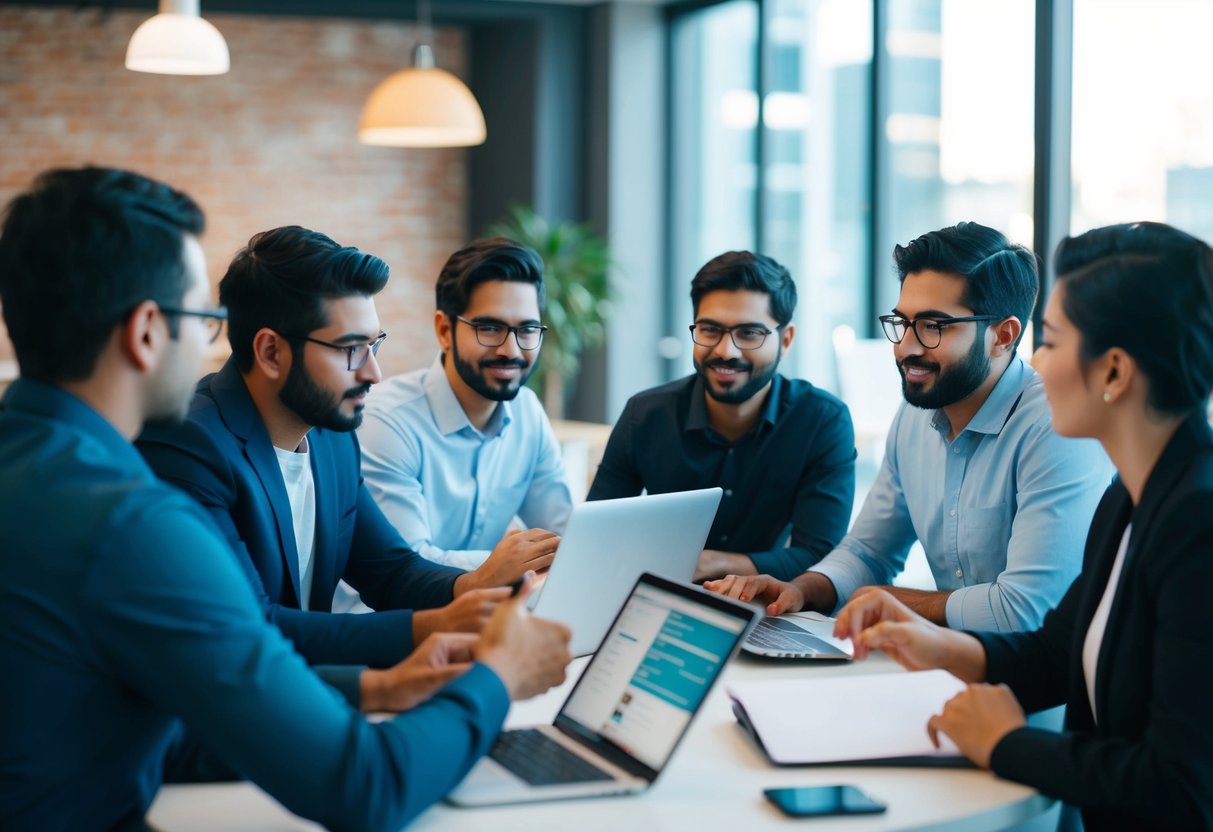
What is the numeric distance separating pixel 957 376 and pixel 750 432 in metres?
0.68

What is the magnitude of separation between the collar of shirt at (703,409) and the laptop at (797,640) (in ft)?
2.46

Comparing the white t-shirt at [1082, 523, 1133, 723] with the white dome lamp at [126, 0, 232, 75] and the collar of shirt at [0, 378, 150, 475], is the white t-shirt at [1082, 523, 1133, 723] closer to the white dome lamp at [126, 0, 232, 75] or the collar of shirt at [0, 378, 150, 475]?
the collar of shirt at [0, 378, 150, 475]

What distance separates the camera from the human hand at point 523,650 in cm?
145

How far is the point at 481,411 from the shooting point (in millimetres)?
3131

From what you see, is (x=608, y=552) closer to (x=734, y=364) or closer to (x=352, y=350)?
(x=352, y=350)

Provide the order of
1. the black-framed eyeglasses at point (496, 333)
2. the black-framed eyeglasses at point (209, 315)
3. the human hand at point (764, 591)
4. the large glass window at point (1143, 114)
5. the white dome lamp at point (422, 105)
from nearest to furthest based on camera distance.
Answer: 1. the black-framed eyeglasses at point (209, 315)
2. the human hand at point (764, 591)
3. the black-framed eyeglasses at point (496, 333)
4. the large glass window at point (1143, 114)
5. the white dome lamp at point (422, 105)

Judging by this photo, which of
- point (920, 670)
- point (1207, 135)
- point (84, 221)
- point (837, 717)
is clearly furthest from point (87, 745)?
point (1207, 135)

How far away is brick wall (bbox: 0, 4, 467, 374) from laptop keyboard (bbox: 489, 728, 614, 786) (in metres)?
6.39

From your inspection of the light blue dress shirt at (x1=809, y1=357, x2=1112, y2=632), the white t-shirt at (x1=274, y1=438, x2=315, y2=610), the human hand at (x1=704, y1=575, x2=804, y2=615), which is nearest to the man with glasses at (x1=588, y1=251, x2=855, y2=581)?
the light blue dress shirt at (x1=809, y1=357, x2=1112, y2=632)

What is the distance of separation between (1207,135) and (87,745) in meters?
4.17

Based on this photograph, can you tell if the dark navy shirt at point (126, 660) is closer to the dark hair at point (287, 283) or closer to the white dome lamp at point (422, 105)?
the dark hair at point (287, 283)

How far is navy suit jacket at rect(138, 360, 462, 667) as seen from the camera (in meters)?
1.96

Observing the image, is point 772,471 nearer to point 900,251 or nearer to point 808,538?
point 808,538

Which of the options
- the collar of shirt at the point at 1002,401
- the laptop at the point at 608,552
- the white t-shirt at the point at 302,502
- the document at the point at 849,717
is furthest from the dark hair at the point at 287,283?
the collar of shirt at the point at 1002,401
